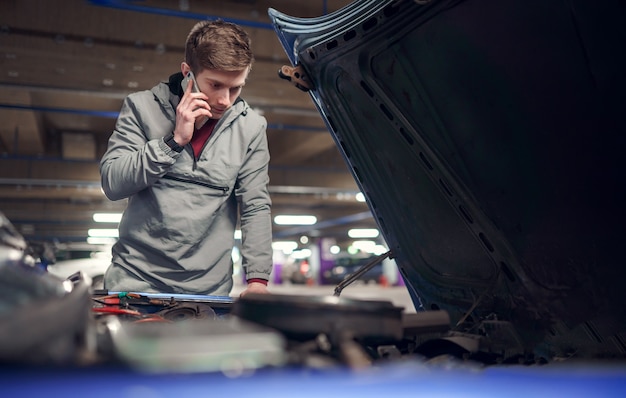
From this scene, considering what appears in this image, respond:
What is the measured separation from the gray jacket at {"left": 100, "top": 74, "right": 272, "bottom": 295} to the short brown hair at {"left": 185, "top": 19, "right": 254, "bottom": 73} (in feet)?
0.57

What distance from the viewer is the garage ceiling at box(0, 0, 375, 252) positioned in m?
4.39

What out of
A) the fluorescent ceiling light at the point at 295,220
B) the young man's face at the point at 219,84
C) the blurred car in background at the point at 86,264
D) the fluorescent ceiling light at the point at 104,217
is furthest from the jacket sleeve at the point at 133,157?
the fluorescent ceiling light at the point at 295,220

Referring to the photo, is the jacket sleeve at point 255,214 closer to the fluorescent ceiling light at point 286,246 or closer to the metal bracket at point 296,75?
the metal bracket at point 296,75

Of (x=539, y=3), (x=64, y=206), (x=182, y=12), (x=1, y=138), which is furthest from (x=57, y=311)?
(x=64, y=206)

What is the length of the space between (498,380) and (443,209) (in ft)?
3.16

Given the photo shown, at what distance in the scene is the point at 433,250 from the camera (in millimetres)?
1530

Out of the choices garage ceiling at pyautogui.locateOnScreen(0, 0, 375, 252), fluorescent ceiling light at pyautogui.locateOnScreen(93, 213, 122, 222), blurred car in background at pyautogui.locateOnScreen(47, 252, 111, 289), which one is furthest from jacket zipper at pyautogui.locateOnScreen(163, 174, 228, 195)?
fluorescent ceiling light at pyautogui.locateOnScreen(93, 213, 122, 222)

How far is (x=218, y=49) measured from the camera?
1608 millimetres

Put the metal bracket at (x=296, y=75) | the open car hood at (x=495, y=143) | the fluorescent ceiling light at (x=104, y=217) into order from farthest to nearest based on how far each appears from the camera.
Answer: the fluorescent ceiling light at (x=104, y=217)
the metal bracket at (x=296, y=75)
the open car hood at (x=495, y=143)

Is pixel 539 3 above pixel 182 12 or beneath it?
beneath

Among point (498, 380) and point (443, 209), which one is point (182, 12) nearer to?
point (443, 209)

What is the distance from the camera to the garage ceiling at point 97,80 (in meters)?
4.39

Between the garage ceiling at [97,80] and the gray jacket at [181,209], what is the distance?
2.32ft

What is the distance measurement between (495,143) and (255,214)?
89cm
